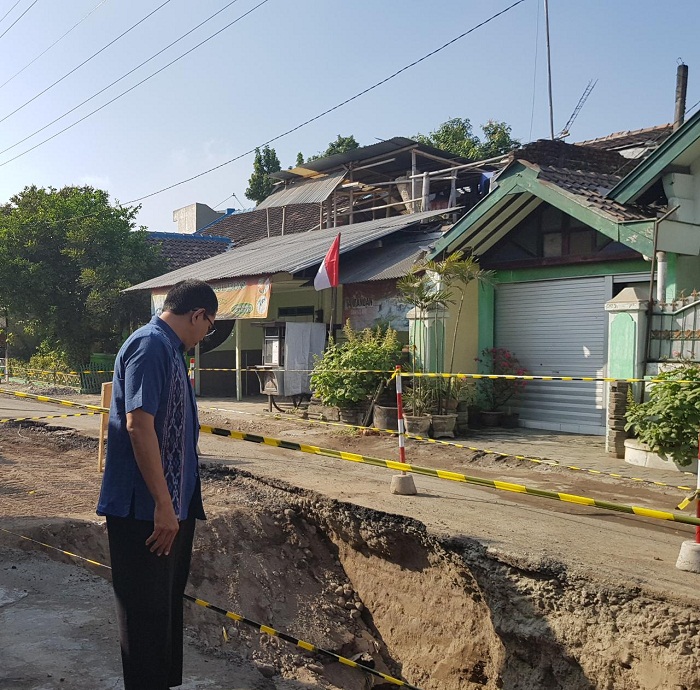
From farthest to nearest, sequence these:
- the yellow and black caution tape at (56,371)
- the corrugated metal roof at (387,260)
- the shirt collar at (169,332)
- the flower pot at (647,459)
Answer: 1. the yellow and black caution tape at (56,371)
2. the corrugated metal roof at (387,260)
3. the flower pot at (647,459)
4. the shirt collar at (169,332)

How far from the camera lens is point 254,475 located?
Result: 7.58 m

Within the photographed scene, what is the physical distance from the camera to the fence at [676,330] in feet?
26.9

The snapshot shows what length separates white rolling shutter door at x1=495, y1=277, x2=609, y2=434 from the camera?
10445 mm

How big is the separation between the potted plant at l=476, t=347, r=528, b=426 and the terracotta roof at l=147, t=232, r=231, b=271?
13.5m

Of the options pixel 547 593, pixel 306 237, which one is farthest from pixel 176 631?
pixel 306 237

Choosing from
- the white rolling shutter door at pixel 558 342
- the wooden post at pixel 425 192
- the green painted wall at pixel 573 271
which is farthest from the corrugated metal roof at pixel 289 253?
the white rolling shutter door at pixel 558 342

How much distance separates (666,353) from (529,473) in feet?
7.48

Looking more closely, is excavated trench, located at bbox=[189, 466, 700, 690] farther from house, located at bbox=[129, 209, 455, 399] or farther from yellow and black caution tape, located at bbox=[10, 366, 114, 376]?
yellow and black caution tape, located at bbox=[10, 366, 114, 376]

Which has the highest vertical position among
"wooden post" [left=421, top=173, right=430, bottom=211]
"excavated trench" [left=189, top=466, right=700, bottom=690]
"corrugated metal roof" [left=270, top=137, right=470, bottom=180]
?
"corrugated metal roof" [left=270, top=137, right=470, bottom=180]

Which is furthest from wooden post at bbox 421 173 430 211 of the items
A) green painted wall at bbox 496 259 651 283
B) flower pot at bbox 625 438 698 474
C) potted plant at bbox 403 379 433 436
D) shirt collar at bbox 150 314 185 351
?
shirt collar at bbox 150 314 185 351

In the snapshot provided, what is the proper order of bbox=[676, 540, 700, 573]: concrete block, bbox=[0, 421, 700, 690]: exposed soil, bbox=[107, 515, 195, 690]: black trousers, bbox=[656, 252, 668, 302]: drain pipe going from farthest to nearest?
bbox=[656, 252, 668, 302]: drain pipe → bbox=[676, 540, 700, 573]: concrete block → bbox=[0, 421, 700, 690]: exposed soil → bbox=[107, 515, 195, 690]: black trousers

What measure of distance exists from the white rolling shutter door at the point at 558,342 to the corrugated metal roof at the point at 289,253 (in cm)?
381

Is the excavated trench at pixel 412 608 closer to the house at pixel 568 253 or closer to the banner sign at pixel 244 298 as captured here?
the house at pixel 568 253

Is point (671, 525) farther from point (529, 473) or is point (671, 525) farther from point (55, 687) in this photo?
point (55, 687)
